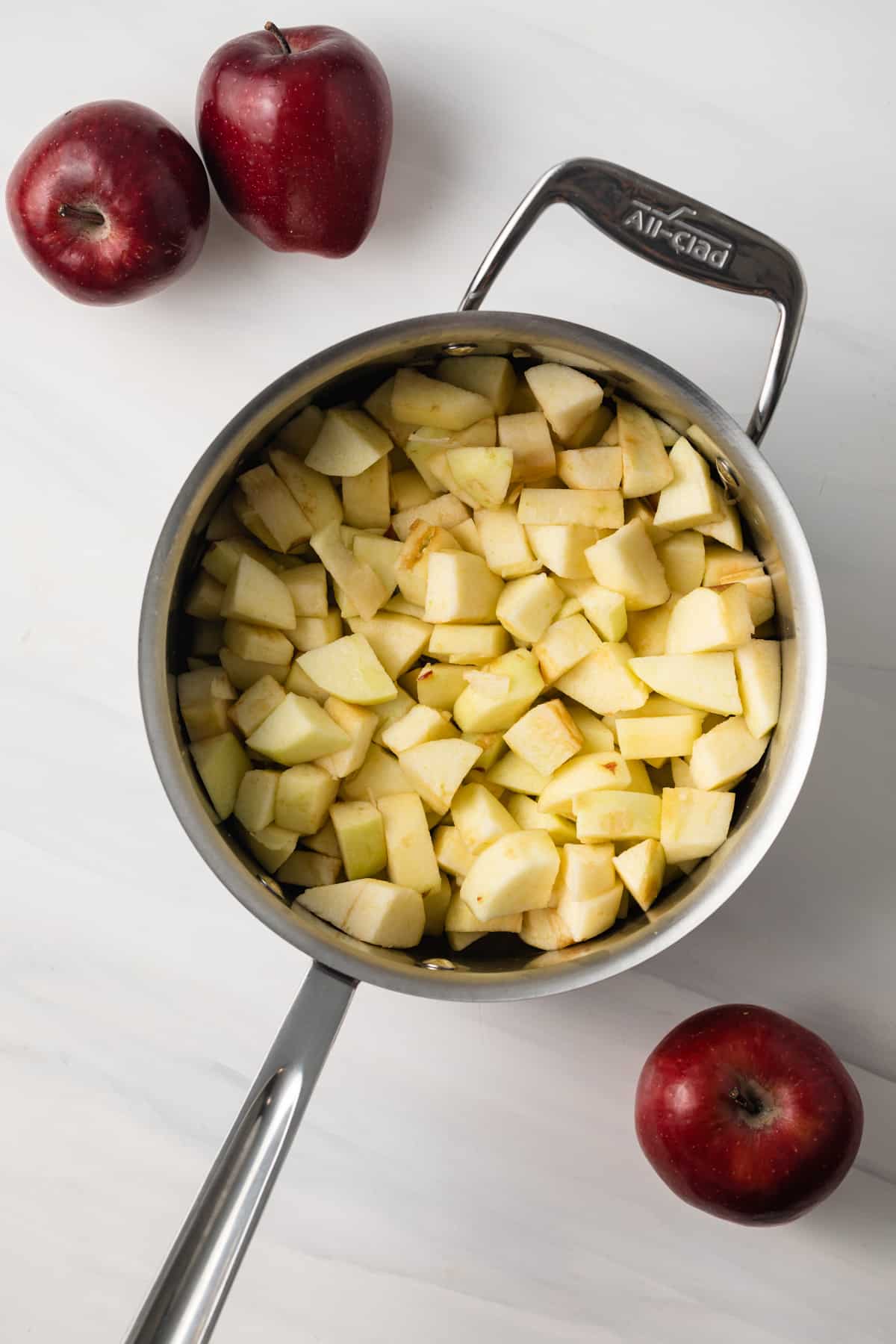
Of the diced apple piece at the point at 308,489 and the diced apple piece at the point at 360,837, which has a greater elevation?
the diced apple piece at the point at 308,489

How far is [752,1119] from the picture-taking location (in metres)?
0.99

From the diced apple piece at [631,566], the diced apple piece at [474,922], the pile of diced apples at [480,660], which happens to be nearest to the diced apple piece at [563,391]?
the pile of diced apples at [480,660]

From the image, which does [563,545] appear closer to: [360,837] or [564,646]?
[564,646]

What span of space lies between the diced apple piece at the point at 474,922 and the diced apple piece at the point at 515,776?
0.34 feet

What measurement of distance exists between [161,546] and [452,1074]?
559mm

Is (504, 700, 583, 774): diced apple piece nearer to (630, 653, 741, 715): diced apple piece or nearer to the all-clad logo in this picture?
(630, 653, 741, 715): diced apple piece

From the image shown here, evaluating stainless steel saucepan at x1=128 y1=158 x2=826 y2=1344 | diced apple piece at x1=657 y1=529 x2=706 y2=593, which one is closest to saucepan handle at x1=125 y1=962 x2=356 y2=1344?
stainless steel saucepan at x1=128 y1=158 x2=826 y2=1344

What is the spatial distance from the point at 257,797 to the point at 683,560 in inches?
16.2

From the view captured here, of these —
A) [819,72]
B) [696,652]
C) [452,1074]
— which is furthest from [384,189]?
[452,1074]

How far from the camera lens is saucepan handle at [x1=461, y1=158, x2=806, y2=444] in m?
0.91

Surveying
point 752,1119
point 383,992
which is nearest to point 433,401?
point 383,992

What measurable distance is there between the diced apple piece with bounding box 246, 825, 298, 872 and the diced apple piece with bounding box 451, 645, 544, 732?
0.57ft

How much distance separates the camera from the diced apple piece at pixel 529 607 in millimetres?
972

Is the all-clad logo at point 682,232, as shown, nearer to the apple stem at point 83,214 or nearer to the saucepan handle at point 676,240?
the saucepan handle at point 676,240
